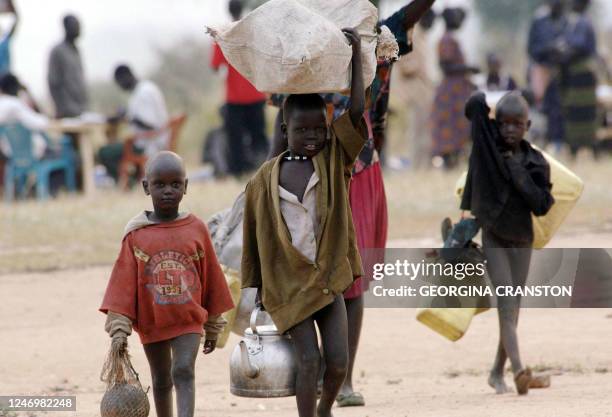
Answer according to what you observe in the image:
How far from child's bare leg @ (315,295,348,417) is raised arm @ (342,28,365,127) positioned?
69 cm

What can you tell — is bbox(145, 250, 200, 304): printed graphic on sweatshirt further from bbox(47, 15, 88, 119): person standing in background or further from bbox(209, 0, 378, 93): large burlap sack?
bbox(47, 15, 88, 119): person standing in background

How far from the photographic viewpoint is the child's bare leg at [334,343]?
5.08m

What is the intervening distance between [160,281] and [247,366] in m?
0.46

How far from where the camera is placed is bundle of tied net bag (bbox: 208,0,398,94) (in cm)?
493

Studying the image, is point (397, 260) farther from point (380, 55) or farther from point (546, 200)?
point (380, 55)

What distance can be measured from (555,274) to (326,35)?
367 cm

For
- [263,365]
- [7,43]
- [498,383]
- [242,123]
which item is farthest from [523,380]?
[7,43]

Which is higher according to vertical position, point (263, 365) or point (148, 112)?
point (148, 112)

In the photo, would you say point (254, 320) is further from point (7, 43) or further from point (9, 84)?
point (7, 43)

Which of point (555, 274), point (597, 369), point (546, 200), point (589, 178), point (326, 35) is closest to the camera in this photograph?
point (326, 35)

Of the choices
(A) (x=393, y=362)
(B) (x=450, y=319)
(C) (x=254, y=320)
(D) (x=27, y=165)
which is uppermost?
(C) (x=254, y=320)

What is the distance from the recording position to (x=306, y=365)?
16.7 ft

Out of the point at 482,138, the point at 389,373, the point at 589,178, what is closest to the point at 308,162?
the point at 482,138

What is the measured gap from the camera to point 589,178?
1527 centimetres
